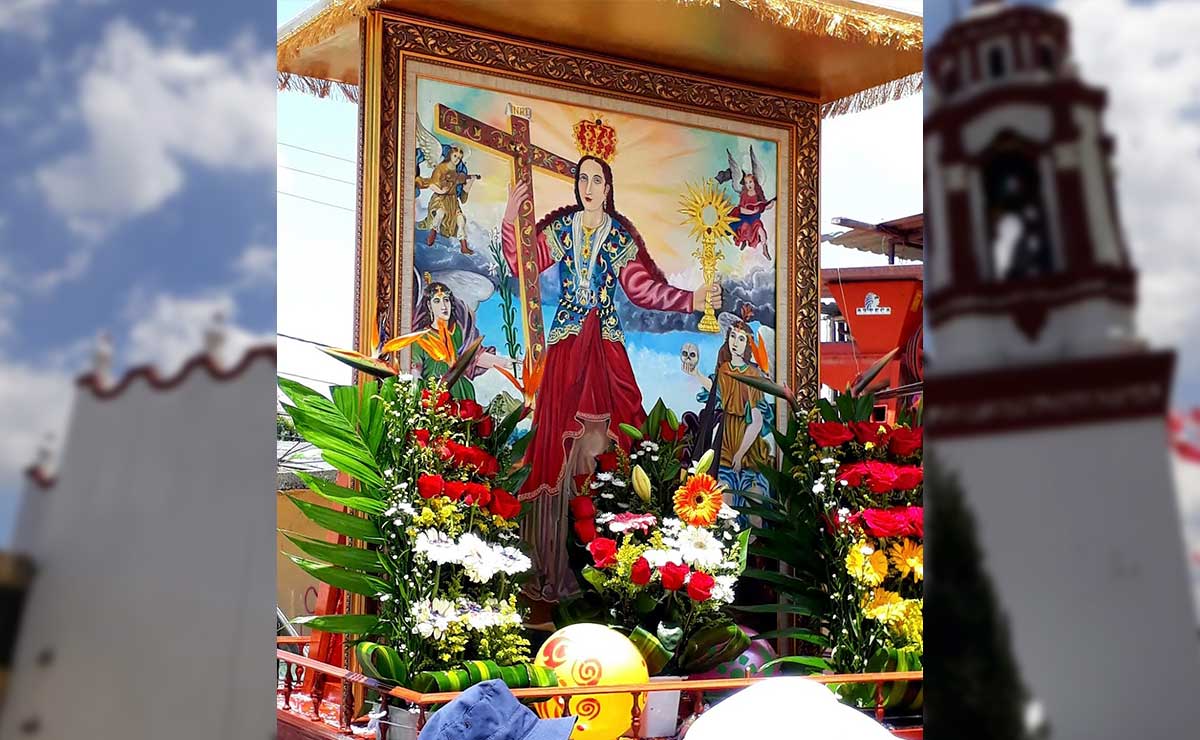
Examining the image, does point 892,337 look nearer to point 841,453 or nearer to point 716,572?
point 841,453

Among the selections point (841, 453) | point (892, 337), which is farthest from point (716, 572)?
point (892, 337)

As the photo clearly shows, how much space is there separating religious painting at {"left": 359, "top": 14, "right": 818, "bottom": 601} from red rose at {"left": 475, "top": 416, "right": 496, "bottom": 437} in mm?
427

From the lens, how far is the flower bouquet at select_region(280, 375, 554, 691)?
540cm

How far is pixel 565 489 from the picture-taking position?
7.39 metres

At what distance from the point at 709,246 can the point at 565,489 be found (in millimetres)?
1982

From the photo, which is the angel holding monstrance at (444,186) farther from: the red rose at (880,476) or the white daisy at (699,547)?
the red rose at (880,476)

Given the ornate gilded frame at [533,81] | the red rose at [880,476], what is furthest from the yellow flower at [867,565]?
the ornate gilded frame at [533,81]

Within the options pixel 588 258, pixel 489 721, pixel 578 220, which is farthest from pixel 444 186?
pixel 489 721

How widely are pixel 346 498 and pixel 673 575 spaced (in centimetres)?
171

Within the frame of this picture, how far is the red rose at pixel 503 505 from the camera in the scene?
5.76 meters

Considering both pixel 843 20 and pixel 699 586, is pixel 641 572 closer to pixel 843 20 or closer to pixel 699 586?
pixel 699 586

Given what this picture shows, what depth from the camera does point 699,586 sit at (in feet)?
19.9

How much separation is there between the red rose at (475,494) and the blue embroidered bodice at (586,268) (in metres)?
1.95

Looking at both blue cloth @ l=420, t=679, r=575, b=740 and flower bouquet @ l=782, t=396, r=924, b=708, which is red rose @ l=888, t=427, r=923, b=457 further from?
blue cloth @ l=420, t=679, r=575, b=740
